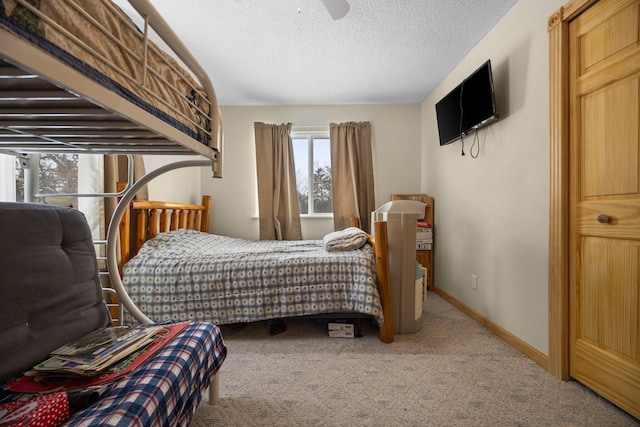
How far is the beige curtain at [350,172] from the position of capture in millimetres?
3727

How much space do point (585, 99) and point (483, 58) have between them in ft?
3.80

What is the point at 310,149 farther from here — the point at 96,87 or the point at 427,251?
the point at 96,87

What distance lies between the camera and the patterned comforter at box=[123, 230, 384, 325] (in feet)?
6.58

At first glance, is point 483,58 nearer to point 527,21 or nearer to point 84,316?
point 527,21

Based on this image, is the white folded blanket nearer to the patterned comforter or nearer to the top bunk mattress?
the patterned comforter

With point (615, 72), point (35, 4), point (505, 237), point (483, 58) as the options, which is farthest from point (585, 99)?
point (35, 4)

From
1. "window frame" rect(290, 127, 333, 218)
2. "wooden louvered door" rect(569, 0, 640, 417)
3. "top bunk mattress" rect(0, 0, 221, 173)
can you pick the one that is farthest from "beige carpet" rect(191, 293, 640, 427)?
"window frame" rect(290, 127, 333, 218)

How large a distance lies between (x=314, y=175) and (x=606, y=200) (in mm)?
3004

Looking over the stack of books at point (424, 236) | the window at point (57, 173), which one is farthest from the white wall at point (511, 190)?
the window at point (57, 173)

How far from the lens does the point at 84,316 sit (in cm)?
116

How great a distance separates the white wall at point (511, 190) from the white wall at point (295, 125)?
0.99 meters

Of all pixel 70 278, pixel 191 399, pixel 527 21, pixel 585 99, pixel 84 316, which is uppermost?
pixel 527 21

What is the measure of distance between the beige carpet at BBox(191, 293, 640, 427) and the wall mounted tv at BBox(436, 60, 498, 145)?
1.64 metres

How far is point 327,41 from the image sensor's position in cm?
238
